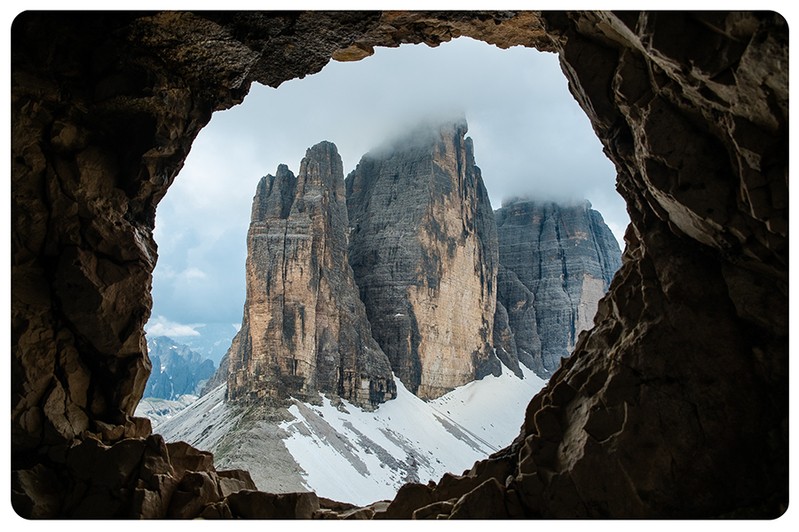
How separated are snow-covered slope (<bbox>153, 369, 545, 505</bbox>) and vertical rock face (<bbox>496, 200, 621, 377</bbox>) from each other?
30448 millimetres

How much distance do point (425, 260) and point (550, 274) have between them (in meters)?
42.0

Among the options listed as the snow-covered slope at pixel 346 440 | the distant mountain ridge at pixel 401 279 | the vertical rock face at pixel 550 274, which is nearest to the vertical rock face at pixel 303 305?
the distant mountain ridge at pixel 401 279

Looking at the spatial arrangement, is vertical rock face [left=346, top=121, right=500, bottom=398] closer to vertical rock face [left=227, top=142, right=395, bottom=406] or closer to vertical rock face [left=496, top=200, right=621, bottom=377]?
vertical rock face [left=227, top=142, right=395, bottom=406]

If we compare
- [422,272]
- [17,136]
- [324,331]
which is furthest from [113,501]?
[422,272]

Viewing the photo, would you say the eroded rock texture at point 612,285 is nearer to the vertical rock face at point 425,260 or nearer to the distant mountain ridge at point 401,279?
the distant mountain ridge at point 401,279

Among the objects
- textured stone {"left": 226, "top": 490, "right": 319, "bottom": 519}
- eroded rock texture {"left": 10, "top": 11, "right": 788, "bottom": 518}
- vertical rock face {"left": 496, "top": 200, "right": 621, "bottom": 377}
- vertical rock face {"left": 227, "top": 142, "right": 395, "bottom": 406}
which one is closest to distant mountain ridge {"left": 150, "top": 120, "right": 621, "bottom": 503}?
vertical rock face {"left": 227, "top": 142, "right": 395, "bottom": 406}

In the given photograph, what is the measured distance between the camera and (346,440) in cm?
5050

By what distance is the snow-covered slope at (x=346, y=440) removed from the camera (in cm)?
4132

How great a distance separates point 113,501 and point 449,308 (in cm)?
6804

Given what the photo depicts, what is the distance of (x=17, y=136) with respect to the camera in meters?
9.51

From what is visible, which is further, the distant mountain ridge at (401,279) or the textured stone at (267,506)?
the distant mountain ridge at (401,279)

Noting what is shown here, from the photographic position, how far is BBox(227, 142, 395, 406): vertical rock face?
54469mm

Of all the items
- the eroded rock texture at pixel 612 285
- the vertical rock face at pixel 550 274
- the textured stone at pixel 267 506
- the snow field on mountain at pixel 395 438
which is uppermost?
the vertical rock face at pixel 550 274

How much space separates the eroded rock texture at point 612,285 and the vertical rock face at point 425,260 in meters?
60.3
